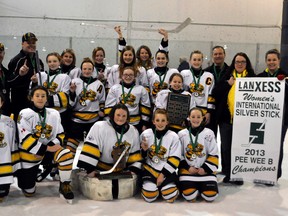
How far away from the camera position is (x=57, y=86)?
3199 mm

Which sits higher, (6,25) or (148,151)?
(6,25)

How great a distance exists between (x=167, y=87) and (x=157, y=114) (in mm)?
572

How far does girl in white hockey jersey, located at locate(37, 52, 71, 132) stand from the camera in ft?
10.2

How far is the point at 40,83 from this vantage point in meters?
3.09

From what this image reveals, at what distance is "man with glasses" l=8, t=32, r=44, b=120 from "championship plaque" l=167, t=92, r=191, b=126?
1210 mm

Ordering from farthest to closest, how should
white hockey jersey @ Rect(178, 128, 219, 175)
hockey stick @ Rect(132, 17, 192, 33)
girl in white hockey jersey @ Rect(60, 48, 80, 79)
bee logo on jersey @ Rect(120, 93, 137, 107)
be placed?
hockey stick @ Rect(132, 17, 192, 33) → girl in white hockey jersey @ Rect(60, 48, 80, 79) → bee logo on jersey @ Rect(120, 93, 137, 107) → white hockey jersey @ Rect(178, 128, 219, 175)

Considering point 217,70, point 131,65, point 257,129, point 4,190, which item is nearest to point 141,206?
point 4,190

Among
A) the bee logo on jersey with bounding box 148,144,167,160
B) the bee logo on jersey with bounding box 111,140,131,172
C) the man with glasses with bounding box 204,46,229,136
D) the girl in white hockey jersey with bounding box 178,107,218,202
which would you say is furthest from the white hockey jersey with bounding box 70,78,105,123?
the man with glasses with bounding box 204,46,229,136

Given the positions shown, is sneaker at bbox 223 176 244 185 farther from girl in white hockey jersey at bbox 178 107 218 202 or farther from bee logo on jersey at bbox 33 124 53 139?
bee logo on jersey at bbox 33 124 53 139

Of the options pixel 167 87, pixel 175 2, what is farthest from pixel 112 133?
pixel 175 2

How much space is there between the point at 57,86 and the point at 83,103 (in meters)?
0.27

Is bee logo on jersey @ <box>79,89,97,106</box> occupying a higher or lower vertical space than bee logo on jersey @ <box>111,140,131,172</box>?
higher

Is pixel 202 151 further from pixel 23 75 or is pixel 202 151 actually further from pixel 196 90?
pixel 23 75

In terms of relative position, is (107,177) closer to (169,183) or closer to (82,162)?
(82,162)
